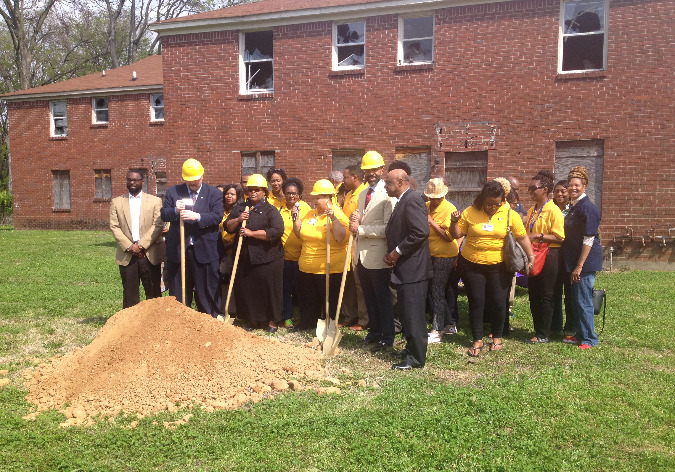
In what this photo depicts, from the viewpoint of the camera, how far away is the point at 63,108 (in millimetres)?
25984

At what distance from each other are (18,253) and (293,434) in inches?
596

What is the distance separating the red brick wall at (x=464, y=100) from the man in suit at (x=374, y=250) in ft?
24.5

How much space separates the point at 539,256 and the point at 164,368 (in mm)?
4247

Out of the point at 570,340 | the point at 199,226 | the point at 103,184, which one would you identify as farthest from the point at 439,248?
the point at 103,184

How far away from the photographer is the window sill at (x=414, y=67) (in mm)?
13578

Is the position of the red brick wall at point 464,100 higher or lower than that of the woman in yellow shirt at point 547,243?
higher

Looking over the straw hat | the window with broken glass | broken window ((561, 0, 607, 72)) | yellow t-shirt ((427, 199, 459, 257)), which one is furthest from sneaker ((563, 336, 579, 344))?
the window with broken glass

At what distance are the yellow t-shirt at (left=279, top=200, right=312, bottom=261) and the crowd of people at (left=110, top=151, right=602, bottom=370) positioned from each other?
2 cm

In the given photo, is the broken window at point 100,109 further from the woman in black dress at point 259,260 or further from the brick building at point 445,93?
the woman in black dress at point 259,260

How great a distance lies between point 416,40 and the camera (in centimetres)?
1383

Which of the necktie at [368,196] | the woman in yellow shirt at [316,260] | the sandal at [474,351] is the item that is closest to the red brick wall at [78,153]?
the woman in yellow shirt at [316,260]

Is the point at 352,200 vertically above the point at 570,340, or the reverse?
the point at 352,200

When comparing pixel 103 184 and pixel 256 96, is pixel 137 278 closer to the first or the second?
pixel 256 96

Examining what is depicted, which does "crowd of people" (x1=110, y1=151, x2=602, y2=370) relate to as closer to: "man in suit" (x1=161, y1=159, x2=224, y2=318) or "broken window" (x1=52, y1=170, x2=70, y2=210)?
"man in suit" (x1=161, y1=159, x2=224, y2=318)
